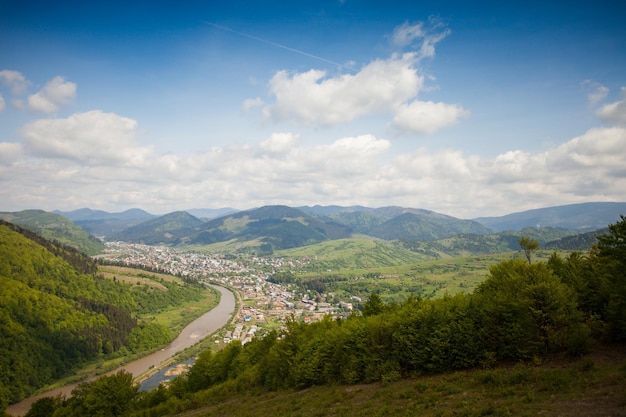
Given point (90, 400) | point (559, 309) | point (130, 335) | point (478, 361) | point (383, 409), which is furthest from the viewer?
point (130, 335)

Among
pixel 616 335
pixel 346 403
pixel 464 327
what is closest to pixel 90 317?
pixel 346 403

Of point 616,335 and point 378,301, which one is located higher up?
point 616,335

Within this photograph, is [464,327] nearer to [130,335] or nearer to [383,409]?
[383,409]

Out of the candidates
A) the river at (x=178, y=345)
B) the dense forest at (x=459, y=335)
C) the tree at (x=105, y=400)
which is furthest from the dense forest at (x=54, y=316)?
the dense forest at (x=459, y=335)

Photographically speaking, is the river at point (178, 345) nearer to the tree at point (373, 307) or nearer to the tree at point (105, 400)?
the tree at point (105, 400)

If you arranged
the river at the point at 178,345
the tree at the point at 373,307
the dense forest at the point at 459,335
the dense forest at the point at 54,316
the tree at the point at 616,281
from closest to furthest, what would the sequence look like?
the tree at the point at 616,281
the dense forest at the point at 459,335
the tree at the point at 373,307
the river at the point at 178,345
the dense forest at the point at 54,316

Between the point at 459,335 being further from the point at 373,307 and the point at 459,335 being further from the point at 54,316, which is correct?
the point at 54,316
